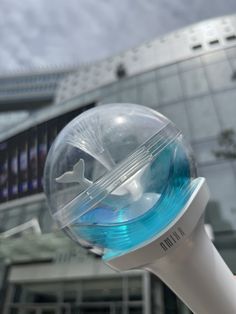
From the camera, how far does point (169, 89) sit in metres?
11.5

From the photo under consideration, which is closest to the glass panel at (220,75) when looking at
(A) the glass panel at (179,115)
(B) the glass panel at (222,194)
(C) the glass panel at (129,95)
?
(A) the glass panel at (179,115)

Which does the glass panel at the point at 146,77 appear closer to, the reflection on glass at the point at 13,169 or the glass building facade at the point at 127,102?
the glass building facade at the point at 127,102

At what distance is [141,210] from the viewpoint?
1342 millimetres

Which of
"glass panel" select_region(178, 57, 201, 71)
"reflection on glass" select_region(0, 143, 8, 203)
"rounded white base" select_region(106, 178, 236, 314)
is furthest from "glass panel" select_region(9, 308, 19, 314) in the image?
"glass panel" select_region(178, 57, 201, 71)

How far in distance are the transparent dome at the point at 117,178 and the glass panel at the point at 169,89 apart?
9.99m

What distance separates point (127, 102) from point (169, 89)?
1785 mm

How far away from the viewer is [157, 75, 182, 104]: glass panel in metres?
11.2

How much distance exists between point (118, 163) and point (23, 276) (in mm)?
9538

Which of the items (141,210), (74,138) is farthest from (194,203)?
(74,138)

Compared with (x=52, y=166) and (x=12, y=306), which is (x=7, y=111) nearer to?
(x=12, y=306)

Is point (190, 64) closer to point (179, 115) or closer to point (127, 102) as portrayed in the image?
point (179, 115)

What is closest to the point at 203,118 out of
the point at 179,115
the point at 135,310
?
the point at 179,115

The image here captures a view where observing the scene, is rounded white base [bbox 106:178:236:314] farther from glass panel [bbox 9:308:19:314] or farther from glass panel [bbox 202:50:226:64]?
glass panel [bbox 202:50:226:64]

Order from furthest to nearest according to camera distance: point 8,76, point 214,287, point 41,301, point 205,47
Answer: point 8,76
point 205,47
point 41,301
point 214,287
